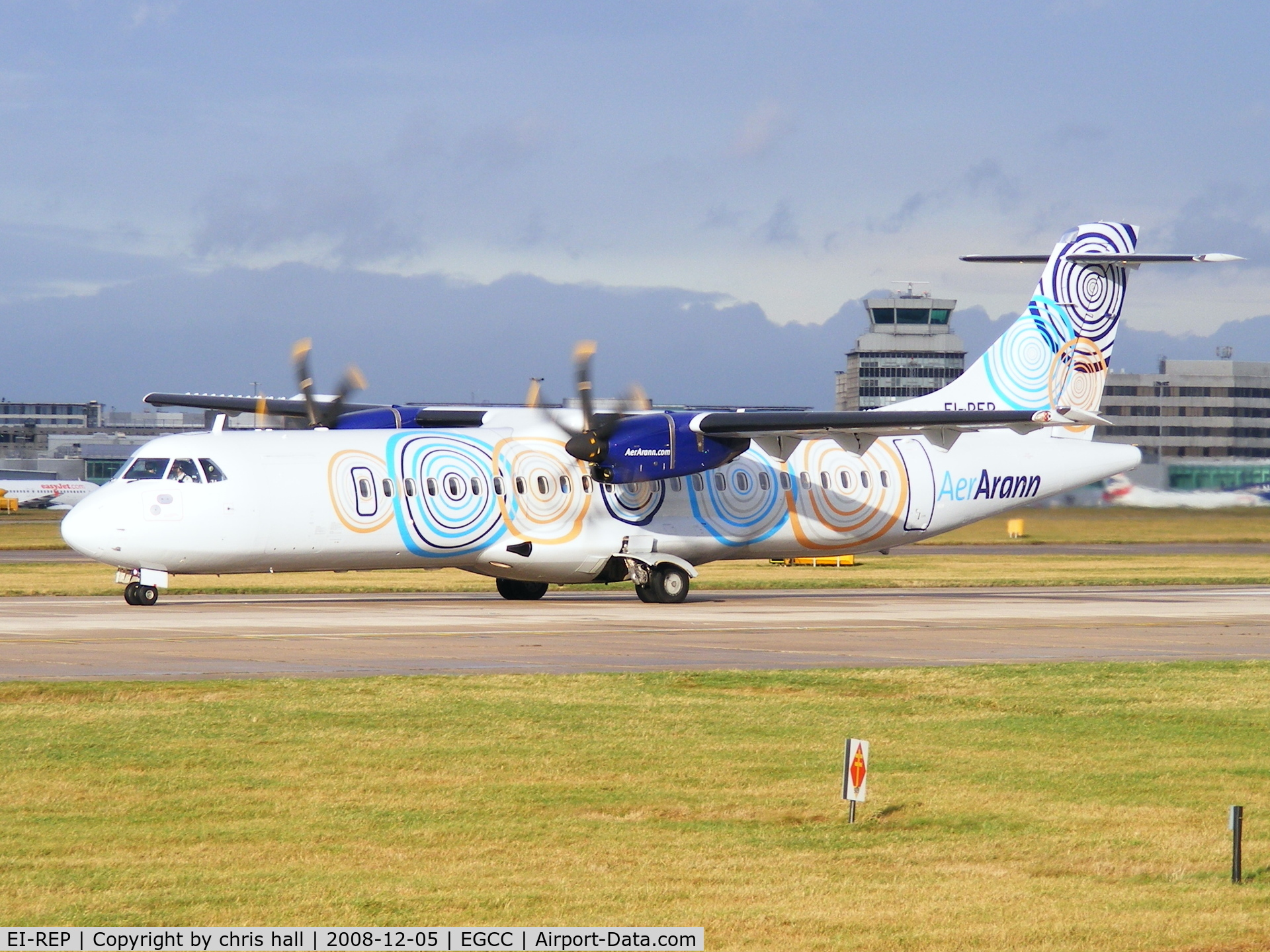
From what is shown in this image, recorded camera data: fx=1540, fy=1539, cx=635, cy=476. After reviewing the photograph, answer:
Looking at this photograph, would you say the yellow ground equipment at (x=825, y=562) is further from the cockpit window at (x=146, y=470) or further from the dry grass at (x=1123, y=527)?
the cockpit window at (x=146, y=470)

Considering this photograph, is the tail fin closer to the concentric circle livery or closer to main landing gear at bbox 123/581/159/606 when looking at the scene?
the concentric circle livery

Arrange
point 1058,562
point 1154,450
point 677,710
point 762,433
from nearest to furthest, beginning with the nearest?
point 677,710 < point 762,433 < point 1058,562 < point 1154,450

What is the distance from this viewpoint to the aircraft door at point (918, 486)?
33281 mm

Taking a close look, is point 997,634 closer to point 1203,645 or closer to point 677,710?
point 1203,645

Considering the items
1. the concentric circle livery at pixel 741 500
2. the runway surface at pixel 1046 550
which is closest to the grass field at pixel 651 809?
the concentric circle livery at pixel 741 500

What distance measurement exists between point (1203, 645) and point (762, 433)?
10751 millimetres

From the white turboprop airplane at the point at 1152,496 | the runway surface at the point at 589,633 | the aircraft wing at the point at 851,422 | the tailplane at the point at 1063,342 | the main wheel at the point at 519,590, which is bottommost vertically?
the main wheel at the point at 519,590

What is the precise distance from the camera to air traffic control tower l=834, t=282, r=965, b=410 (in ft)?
451

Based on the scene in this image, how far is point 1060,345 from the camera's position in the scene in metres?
35.2

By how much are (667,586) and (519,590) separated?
3.40 metres

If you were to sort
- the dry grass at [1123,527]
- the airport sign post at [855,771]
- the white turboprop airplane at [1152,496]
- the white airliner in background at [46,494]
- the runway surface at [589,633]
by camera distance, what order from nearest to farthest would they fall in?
the airport sign post at [855,771] < the runway surface at [589,633] < the white turboprop airplane at [1152,496] < the dry grass at [1123,527] < the white airliner in background at [46,494]

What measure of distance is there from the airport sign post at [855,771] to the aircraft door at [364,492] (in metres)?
18.8

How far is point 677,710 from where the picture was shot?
15.0 metres

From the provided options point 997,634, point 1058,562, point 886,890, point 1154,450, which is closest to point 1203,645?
point 997,634
